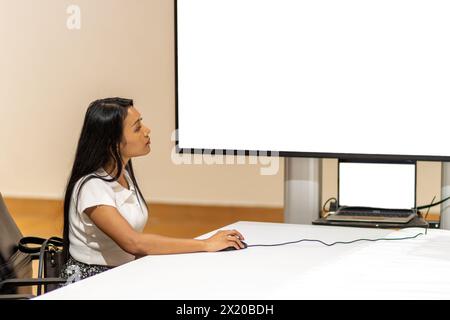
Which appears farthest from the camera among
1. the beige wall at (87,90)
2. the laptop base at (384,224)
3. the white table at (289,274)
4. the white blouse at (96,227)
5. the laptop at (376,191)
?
the beige wall at (87,90)

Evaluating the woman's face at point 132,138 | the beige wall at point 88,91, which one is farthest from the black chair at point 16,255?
the beige wall at point 88,91

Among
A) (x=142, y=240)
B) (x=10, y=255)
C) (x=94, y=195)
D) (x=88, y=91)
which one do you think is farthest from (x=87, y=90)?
(x=142, y=240)

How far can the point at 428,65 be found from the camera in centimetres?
306

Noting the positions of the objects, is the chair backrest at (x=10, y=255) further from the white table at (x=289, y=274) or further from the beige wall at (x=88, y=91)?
the beige wall at (x=88, y=91)

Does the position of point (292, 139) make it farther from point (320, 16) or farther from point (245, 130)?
point (320, 16)

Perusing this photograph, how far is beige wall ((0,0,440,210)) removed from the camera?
631cm

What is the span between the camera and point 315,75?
3219mm

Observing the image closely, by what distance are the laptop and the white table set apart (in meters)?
0.37

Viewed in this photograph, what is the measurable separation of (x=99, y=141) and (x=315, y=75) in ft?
3.21

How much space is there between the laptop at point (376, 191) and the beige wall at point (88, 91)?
9.29ft

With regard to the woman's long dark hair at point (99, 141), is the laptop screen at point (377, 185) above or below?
below

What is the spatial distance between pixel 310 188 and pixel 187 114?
0.61m

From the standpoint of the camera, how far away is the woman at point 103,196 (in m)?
2.57
